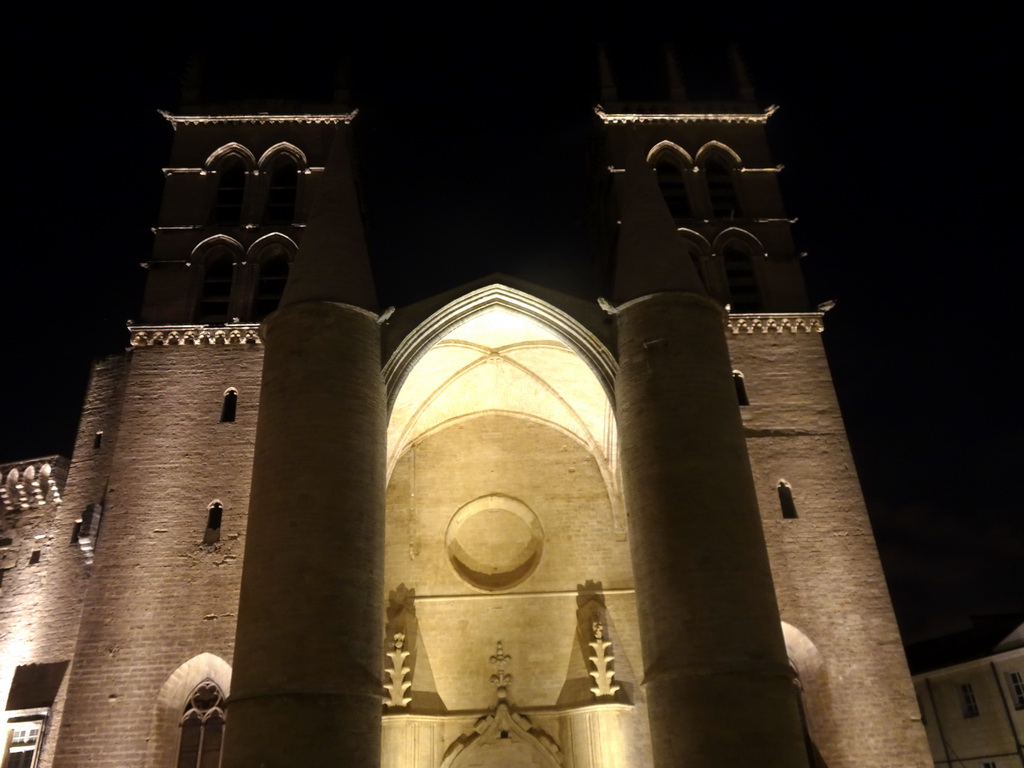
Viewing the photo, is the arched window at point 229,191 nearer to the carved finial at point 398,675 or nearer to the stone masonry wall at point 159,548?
the stone masonry wall at point 159,548

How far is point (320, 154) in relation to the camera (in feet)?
53.5

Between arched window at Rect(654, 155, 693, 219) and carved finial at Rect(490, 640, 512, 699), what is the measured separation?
8.02 meters

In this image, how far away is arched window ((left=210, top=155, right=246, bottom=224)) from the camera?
1578cm

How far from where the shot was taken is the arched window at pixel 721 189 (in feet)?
53.6

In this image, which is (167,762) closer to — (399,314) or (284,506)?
(284,506)

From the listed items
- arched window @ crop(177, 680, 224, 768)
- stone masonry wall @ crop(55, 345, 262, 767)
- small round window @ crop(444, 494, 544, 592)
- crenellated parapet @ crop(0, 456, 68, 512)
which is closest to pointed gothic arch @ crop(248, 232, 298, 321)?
stone masonry wall @ crop(55, 345, 262, 767)

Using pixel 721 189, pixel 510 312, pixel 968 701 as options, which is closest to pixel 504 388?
pixel 510 312

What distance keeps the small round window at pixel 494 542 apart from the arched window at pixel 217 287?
17.0 ft

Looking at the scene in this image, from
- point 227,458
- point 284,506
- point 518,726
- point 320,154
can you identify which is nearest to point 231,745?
point 284,506

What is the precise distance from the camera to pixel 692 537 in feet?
34.6

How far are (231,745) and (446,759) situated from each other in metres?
5.29

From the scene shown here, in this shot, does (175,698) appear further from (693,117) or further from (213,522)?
(693,117)

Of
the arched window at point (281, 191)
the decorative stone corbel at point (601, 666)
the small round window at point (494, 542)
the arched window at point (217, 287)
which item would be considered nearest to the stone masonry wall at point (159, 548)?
the arched window at point (217, 287)

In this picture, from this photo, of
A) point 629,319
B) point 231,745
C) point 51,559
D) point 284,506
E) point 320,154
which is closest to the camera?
point 231,745
